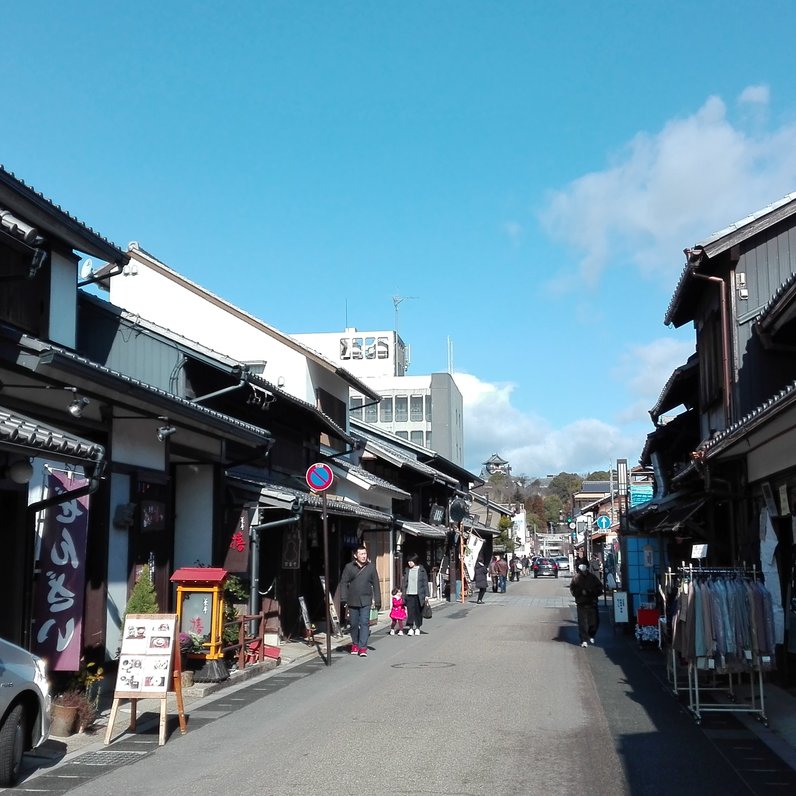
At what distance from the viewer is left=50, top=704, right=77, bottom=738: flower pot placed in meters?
9.57

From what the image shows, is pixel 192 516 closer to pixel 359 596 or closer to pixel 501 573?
pixel 359 596

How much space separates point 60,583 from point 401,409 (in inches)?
2883

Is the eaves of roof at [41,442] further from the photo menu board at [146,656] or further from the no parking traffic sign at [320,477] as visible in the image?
the no parking traffic sign at [320,477]

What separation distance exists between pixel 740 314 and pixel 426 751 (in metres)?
10.3

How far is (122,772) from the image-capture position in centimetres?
818

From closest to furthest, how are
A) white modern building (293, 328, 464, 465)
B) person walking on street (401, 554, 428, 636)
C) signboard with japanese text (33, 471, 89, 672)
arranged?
1. signboard with japanese text (33, 471, 89, 672)
2. person walking on street (401, 554, 428, 636)
3. white modern building (293, 328, 464, 465)

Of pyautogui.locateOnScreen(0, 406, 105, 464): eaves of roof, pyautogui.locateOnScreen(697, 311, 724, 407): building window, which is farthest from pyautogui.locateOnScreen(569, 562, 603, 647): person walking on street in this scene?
pyautogui.locateOnScreen(0, 406, 105, 464): eaves of roof

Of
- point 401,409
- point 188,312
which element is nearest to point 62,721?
point 188,312

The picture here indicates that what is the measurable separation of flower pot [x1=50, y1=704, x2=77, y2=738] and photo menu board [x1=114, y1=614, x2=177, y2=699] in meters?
0.54

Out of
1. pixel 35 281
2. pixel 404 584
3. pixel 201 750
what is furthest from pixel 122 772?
pixel 404 584

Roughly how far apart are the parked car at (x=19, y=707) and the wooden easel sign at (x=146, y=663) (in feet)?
4.68

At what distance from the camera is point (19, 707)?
7.78m

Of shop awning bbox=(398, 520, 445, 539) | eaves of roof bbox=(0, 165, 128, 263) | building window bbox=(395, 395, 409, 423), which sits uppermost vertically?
building window bbox=(395, 395, 409, 423)

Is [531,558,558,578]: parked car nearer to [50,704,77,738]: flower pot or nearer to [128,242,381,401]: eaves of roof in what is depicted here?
[128,242,381,401]: eaves of roof
